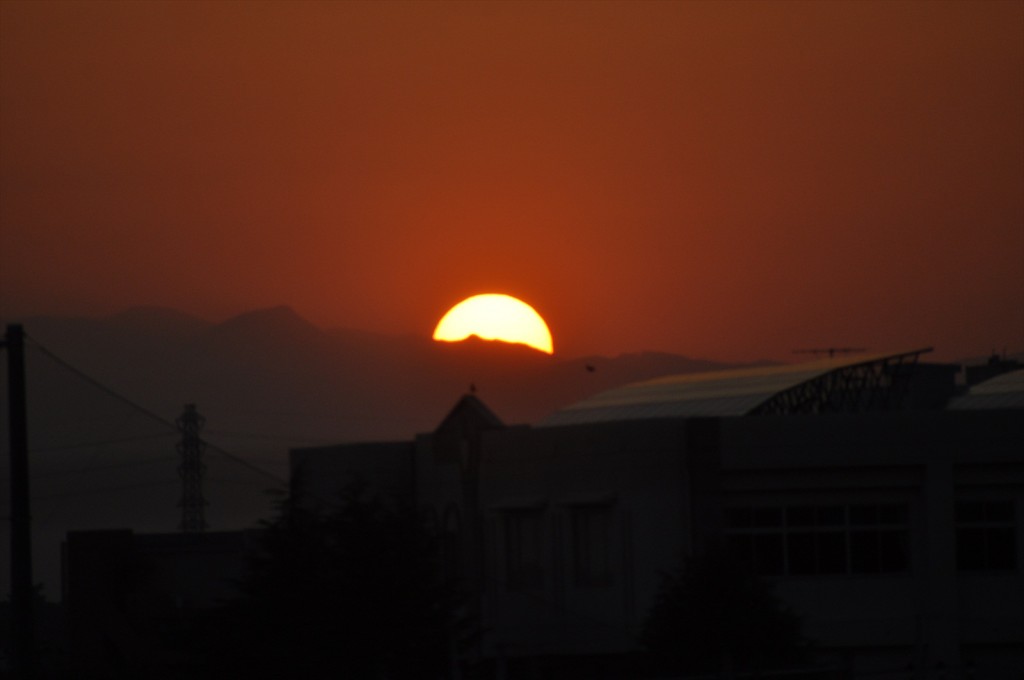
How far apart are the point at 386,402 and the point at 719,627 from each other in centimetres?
16198

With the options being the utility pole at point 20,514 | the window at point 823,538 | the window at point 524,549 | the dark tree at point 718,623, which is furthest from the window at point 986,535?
the utility pole at point 20,514

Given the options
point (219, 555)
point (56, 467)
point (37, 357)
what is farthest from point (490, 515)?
point (56, 467)

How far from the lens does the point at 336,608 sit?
25750mm

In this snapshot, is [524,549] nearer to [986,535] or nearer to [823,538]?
[823,538]

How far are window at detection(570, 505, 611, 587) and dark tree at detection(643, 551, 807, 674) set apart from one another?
11.1 m

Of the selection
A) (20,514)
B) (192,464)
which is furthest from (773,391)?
(192,464)

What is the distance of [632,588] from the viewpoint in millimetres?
45625

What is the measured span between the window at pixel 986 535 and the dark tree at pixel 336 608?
2130 cm

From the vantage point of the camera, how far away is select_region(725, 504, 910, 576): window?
44.9 m

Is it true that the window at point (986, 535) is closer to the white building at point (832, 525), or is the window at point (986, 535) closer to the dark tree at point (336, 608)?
the white building at point (832, 525)

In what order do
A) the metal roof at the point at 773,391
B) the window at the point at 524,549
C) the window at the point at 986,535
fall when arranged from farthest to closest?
the metal roof at the point at 773,391 → the window at the point at 524,549 → the window at the point at 986,535

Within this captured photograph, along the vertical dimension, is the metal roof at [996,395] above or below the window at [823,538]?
above

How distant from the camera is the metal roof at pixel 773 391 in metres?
52.0

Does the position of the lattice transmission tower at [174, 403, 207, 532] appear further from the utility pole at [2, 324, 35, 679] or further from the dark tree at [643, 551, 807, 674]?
the utility pole at [2, 324, 35, 679]
